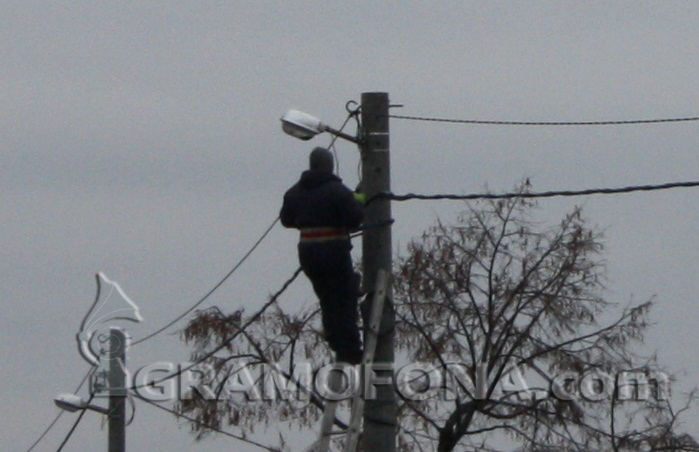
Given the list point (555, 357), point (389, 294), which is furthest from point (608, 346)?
point (389, 294)

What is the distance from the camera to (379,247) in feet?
37.4

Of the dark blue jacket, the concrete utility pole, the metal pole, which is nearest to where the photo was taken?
the dark blue jacket

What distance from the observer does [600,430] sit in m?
22.0

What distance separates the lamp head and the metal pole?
16.1 feet

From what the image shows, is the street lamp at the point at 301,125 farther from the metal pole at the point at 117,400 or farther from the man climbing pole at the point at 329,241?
the metal pole at the point at 117,400

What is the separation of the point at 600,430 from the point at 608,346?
1697 mm

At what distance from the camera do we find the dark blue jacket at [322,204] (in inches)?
430

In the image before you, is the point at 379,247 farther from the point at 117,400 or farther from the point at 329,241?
the point at 117,400

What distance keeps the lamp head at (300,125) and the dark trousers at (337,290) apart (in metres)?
0.75

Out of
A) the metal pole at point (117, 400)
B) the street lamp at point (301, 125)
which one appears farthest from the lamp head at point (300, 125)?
the metal pole at point (117, 400)

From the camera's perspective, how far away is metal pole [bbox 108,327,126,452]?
15.1 meters

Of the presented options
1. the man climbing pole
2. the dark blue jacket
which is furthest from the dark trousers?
the dark blue jacket

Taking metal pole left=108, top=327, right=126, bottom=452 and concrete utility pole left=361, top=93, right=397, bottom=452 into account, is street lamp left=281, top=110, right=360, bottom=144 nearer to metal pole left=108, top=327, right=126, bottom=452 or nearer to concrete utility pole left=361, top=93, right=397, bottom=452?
concrete utility pole left=361, top=93, right=397, bottom=452

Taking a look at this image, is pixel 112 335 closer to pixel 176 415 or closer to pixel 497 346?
pixel 176 415
